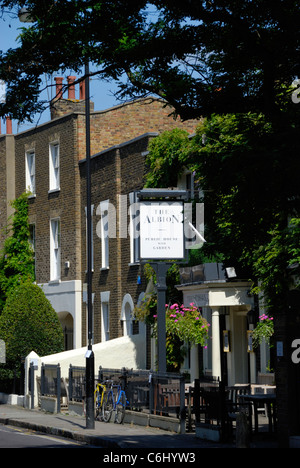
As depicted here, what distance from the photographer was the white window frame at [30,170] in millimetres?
39062

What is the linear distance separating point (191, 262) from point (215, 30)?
16100 mm

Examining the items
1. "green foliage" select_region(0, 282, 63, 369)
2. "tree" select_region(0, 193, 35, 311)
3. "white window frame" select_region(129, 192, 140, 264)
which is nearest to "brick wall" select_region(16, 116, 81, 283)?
"tree" select_region(0, 193, 35, 311)

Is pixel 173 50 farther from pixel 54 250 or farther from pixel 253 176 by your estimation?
pixel 54 250

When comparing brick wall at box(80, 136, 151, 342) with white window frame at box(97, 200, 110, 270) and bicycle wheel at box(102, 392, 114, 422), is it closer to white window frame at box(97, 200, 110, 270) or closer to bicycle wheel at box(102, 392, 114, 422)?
white window frame at box(97, 200, 110, 270)

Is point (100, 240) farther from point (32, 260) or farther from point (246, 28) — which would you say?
point (246, 28)

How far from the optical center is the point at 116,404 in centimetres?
2209

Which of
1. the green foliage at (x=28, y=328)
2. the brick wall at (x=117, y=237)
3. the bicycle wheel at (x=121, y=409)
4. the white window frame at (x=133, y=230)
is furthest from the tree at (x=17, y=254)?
the bicycle wheel at (x=121, y=409)

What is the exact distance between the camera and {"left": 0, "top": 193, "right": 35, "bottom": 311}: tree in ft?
126

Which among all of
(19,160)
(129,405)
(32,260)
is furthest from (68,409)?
(19,160)

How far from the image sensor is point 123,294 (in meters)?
33.2

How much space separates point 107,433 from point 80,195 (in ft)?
56.9

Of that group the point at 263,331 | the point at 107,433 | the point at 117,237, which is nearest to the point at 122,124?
the point at 117,237

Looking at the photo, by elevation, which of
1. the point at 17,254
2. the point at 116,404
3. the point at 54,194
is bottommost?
the point at 116,404

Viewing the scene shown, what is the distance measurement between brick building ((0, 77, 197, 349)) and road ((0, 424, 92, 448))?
36.2 ft
